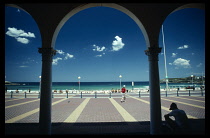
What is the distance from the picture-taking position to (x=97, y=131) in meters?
5.42

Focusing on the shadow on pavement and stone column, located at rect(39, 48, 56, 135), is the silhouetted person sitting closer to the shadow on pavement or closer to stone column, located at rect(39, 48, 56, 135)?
the shadow on pavement

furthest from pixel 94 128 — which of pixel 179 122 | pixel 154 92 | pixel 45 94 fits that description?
pixel 179 122

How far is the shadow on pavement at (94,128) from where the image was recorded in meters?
5.19

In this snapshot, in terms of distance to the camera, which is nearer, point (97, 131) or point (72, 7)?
point (72, 7)

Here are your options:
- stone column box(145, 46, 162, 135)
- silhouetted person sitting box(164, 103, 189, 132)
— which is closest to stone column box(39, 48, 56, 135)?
stone column box(145, 46, 162, 135)

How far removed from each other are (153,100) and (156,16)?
3.17 m

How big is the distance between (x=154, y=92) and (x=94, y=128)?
3141mm

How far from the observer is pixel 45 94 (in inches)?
184

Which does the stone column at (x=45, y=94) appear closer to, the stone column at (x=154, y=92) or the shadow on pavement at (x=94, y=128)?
the shadow on pavement at (x=94, y=128)

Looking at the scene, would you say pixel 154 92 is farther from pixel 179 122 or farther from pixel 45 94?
pixel 45 94

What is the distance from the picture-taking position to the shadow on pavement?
17.0 feet

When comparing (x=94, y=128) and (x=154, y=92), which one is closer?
(x=154, y=92)
